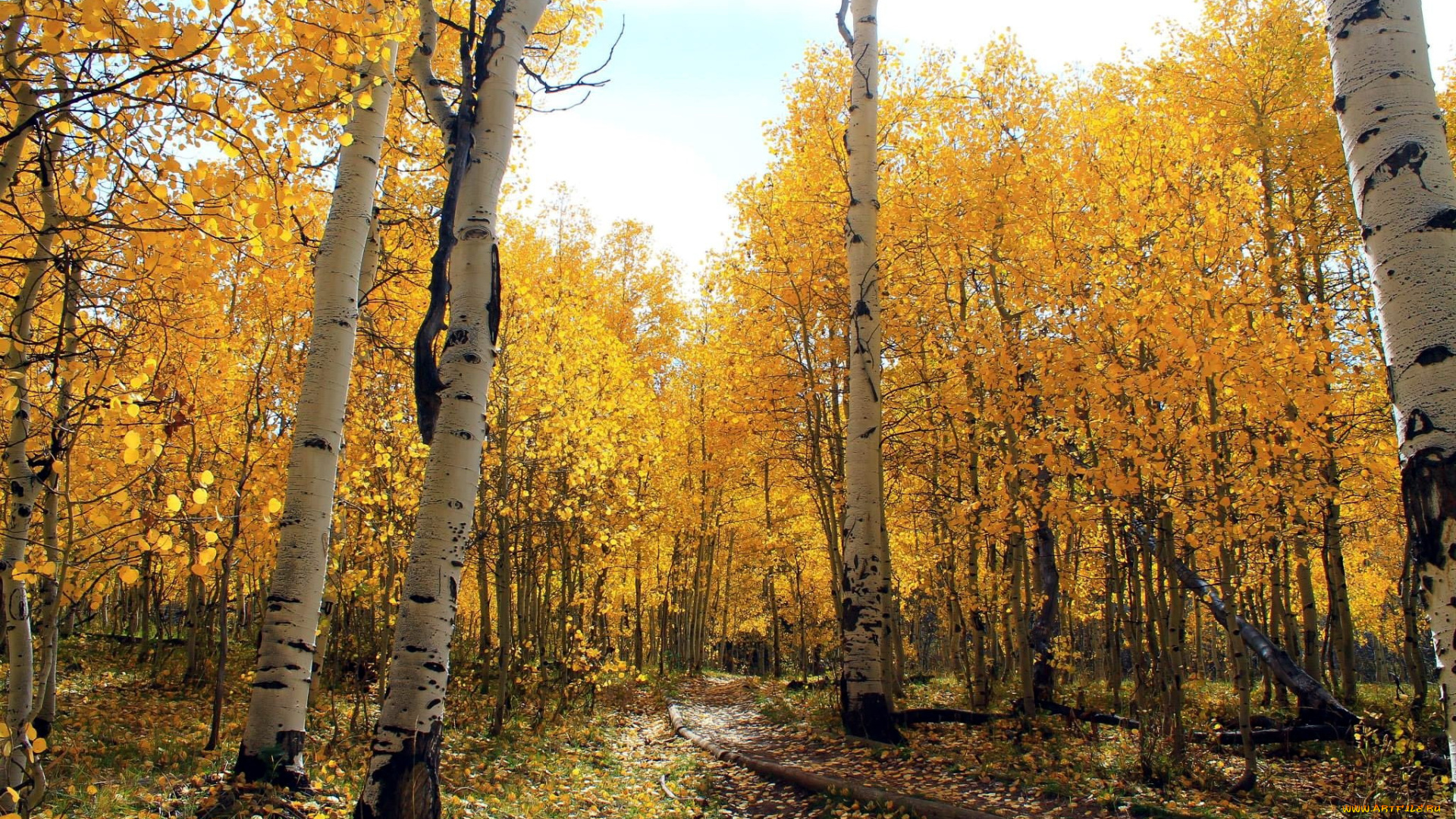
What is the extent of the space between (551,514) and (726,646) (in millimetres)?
21326

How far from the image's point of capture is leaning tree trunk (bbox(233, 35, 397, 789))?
4008 millimetres

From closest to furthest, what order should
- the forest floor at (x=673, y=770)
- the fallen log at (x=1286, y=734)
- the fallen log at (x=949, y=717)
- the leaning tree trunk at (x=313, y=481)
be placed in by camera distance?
the leaning tree trunk at (x=313, y=481) → the forest floor at (x=673, y=770) → the fallen log at (x=1286, y=734) → the fallen log at (x=949, y=717)

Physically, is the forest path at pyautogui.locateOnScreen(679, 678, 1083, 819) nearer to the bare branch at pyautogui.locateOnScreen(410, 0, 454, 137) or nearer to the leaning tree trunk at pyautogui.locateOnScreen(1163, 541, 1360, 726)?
the leaning tree trunk at pyautogui.locateOnScreen(1163, 541, 1360, 726)

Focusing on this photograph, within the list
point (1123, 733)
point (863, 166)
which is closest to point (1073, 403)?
point (863, 166)

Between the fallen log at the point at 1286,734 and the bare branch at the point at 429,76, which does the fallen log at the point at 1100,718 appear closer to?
the fallen log at the point at 1286,734

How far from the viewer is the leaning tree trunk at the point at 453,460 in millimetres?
3076

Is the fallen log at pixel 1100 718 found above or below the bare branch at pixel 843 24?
below

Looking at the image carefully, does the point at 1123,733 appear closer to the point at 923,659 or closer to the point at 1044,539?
the point at 1044,539

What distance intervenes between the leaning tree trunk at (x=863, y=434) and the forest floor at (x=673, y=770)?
22.0 inches

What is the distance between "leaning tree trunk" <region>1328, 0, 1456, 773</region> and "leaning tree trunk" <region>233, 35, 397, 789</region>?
156 inches

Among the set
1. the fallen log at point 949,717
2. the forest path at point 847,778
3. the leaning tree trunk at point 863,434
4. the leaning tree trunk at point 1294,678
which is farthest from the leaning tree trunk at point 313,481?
the leaning tree trunk at point 1294,678

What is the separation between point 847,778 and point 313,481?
4589mm

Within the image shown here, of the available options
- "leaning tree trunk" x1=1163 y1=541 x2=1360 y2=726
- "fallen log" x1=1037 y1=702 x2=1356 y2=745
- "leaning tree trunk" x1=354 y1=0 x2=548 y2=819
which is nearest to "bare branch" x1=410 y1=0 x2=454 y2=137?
"leaning tree trunk" x1=354 y1=0 x2=548 y2=819

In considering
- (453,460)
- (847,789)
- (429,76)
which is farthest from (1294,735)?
(429,76)
